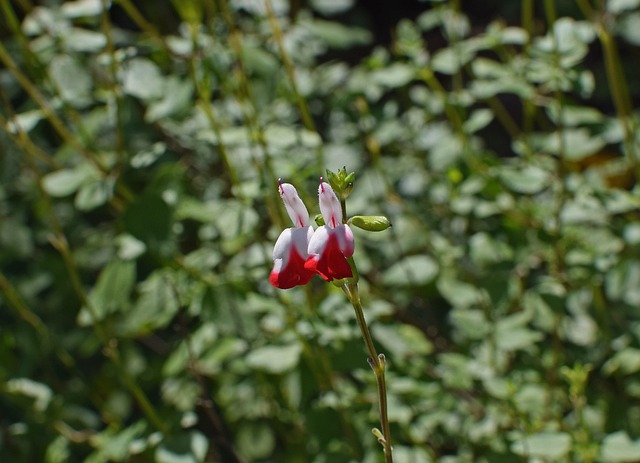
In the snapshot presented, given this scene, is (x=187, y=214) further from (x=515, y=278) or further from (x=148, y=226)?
(x=515, y=278)

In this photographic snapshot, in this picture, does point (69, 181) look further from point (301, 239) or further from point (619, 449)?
point (619, 449)

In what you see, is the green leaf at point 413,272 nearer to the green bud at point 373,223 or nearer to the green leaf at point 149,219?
the green leaf at point 149,219

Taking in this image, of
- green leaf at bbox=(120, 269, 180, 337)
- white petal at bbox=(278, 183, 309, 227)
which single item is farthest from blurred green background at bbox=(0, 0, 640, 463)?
white petal at bbox=(278, 183, 309, 227)

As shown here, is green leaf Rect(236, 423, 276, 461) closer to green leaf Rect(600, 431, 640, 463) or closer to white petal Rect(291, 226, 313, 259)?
green leaf Rect(600, 431, 640, 463)

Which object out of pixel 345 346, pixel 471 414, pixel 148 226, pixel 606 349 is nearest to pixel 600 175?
pixel 606 349

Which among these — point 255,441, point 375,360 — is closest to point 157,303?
point 255,441

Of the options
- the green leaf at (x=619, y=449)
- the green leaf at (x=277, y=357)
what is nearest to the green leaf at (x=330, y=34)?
the green leaf at (x=277, y=357)

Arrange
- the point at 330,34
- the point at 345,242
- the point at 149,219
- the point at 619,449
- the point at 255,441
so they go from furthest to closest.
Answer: the point at 330,34 < the point at 255,441 < the point at 149,219 < the point at 619,449 < the point at 345,242
